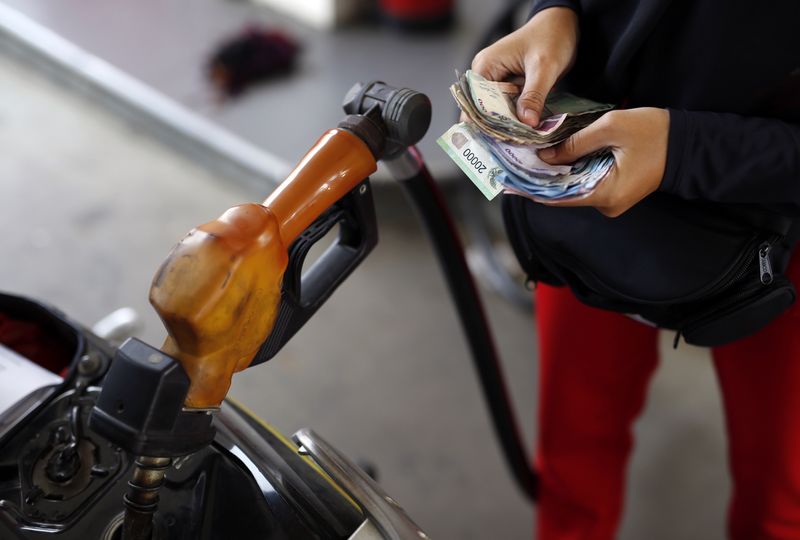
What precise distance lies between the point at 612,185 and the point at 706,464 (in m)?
1.13

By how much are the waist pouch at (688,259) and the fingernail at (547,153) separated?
12 cm

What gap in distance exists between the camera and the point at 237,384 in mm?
1766

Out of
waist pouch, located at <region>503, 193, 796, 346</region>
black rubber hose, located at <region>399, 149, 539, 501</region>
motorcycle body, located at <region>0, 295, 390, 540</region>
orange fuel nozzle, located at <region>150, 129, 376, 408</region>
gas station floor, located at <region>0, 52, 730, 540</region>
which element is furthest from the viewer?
gas station floor, located at <region>0, 52, 730, 540</region>

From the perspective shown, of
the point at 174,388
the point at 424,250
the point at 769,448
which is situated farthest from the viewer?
the point at 424,250

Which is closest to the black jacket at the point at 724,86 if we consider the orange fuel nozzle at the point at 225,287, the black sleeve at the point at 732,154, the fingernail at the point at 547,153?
the black sleeve at the point at 732,154

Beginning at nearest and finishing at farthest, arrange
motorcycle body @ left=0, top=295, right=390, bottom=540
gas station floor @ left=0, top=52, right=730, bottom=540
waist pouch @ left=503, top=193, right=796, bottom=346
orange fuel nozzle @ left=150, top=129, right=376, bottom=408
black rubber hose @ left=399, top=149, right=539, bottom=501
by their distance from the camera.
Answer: orange fuel nozzle @ left=150, top=129, right=376, bottom=408
motorcycle body @ left=0, top=295, right=390, bottom=540
waist pouch @ left=503, top=193, right=796, bottom=346
black rubber hose @ left=399, top=149, right=539, bottom=501
gas station floor @ left=0, top=52, right=730, bottom=540

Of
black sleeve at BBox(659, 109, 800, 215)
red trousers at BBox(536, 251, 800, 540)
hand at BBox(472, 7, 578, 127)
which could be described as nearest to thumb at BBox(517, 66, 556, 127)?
hand at BBox(472, 7, 578, 127)

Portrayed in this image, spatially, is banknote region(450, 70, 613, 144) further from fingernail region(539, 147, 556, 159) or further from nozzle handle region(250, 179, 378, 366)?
nozzle handle region(250, 179, 378, 366)

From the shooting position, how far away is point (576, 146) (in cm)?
75

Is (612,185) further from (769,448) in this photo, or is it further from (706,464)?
(706,464)

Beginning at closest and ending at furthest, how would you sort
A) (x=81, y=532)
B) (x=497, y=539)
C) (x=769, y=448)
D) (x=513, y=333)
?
(x=81, y=532) < (x=769, y=448) < (x=497, y=539) < (x=513, y=333)

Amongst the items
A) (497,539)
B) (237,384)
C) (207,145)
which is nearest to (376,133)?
(497,539)

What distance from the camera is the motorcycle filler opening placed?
59 centimetres

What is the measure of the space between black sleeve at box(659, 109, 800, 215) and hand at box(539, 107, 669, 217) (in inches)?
0.4
